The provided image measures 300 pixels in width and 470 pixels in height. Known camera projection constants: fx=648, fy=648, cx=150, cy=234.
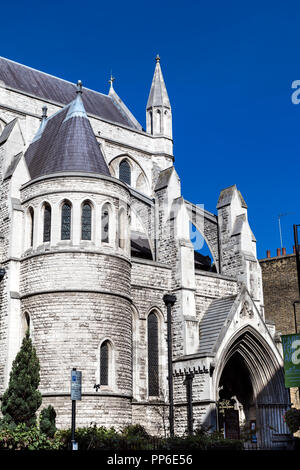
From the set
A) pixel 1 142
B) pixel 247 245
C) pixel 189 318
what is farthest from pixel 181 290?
pixel 1 142

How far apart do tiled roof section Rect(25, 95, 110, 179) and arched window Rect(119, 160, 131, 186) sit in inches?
354

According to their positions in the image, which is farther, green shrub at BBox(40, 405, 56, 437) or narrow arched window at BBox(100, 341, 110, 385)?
narrow arched window at BBox(100, 341, 110, 385)

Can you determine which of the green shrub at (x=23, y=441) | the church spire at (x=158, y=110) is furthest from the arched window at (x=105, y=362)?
the church spire at (x=158, y=110)

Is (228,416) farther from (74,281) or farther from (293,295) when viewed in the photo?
(293,295)

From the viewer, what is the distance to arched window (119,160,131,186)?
111 feet

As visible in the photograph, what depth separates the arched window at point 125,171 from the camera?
33956mm

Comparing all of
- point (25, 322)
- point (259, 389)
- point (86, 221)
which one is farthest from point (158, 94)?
point (25, 322)

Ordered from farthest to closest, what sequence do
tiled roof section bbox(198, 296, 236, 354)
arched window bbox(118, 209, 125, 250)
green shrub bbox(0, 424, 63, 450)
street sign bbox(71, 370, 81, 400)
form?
1. tiled roof section bbox(198, 296, 236, 354)
2. arched window bbox(118, 209, 125, 250)
3. street sign bbox(71, 370, 81, 400)
4. green shrub bbox(0, 424, 63, 450)

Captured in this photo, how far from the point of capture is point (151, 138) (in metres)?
36.4

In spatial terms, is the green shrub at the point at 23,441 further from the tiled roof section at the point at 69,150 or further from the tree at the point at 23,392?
the tiled roof section at the point at 69,150

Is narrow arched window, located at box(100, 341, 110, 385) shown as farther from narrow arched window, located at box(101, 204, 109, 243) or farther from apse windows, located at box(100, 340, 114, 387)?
narrow arched window, located at box(101, 204, 109, 243)

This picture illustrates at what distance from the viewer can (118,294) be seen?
22.0 m

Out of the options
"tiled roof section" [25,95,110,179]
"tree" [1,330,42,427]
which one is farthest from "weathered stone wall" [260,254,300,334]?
"tree" [1,330,42,427]

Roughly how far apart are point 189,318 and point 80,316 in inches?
200
